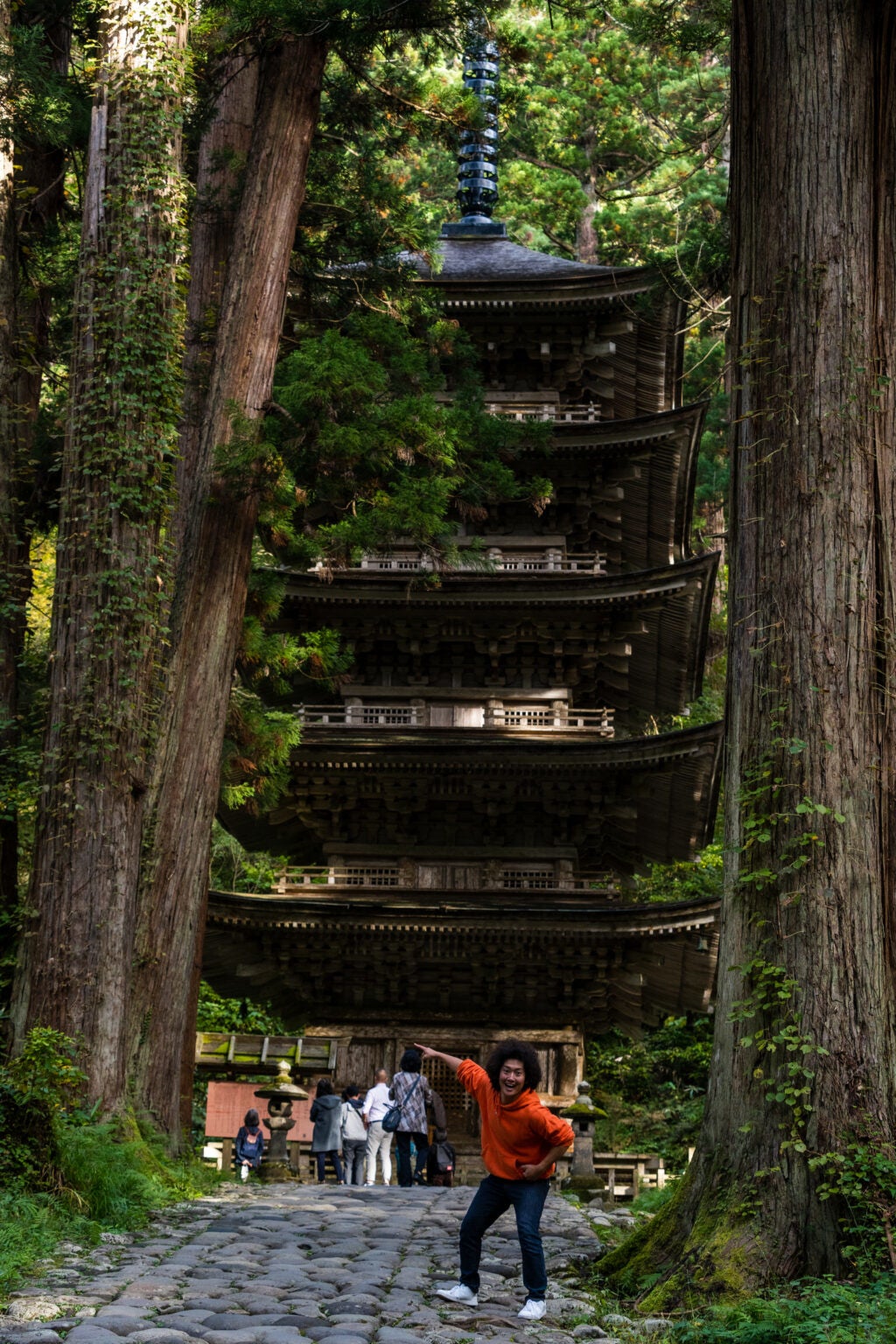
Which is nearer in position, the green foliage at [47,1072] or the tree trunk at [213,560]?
the green foliage at [47,1072]

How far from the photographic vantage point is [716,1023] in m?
6.29

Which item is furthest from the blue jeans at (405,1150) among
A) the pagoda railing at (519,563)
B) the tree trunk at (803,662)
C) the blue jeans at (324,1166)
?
the pagoda railing at (519,563)

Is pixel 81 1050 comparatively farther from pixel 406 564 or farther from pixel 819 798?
pixel 406 564

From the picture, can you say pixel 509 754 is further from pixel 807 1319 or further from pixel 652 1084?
pixel 807 1319

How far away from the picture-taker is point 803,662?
618 centimetres

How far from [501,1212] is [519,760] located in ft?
38.1

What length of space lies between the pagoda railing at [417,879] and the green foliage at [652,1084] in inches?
203

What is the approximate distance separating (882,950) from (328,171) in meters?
11.2

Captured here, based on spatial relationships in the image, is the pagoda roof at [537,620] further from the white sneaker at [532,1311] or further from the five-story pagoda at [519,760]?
the white sneaker at [532,1311]

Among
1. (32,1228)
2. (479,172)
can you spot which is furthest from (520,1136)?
(479,172)

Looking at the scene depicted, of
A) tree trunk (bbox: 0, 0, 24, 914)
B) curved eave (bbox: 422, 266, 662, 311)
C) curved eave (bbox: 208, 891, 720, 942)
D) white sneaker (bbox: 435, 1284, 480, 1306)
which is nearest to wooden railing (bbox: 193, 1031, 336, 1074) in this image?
curved eave (bbox: 208, 891, 720, 942)

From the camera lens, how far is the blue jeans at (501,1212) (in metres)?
5.53

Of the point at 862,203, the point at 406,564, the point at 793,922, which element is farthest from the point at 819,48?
the point at 406,564

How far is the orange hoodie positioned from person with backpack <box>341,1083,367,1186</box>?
27.2 ft
